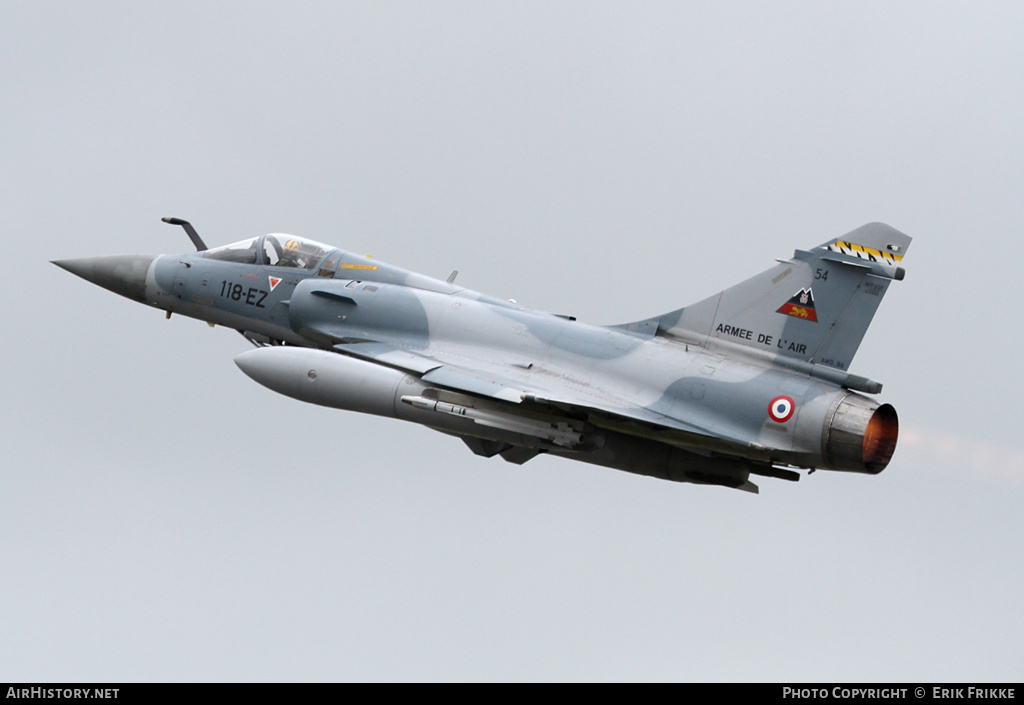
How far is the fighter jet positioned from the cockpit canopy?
732mm

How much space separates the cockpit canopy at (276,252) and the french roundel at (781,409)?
699cm

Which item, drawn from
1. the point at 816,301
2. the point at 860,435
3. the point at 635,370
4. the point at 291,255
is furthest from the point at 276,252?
the point at 860,435

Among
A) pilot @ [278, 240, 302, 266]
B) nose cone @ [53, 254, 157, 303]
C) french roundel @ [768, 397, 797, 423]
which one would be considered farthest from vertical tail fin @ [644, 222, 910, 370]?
nose cone @ [53, 254, 157, 303]

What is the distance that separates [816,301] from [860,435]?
1.80 meters

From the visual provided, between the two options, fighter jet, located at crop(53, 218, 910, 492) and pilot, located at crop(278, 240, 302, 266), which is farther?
pilot, located at crop(278, 240, 302, 266)

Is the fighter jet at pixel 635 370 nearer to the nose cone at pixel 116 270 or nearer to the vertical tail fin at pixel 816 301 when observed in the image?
the vertical tail fin at pixel 816 301

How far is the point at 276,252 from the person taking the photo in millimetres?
21984

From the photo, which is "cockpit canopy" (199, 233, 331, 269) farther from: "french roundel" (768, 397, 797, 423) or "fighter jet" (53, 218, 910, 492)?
"french roundel" (768, 397, 797, 423)

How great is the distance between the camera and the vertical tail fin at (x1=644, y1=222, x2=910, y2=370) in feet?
59.6

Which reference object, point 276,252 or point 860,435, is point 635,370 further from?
point 276,252

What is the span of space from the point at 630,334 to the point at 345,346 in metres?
3.76

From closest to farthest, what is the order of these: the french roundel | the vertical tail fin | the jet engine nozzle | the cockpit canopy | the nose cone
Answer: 1. the jet engine nozzle
2. the french roundel
3. the vertical tail fin
4. the cockpit canopy
5. the nose cone

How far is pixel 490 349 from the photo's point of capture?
779 inches
